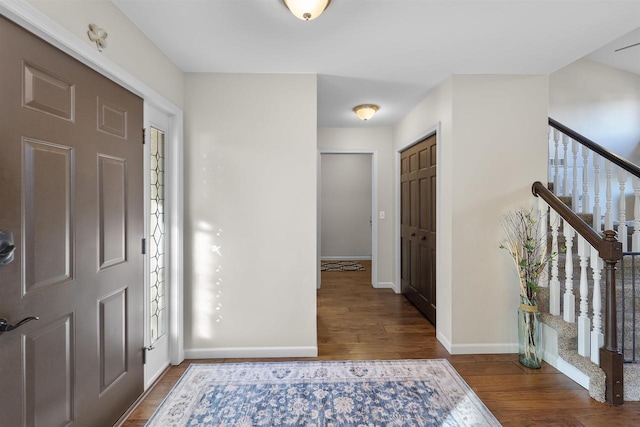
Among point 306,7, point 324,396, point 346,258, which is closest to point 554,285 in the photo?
point 324,396

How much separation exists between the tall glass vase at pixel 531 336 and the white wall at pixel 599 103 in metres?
3.03

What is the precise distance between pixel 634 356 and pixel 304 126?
2872 mm

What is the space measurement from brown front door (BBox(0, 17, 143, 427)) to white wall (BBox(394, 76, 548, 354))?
2530mm

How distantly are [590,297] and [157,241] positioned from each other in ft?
11.7

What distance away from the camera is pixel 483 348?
9.26 feet

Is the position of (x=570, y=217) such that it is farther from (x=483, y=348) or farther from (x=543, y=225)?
(x=483, y=348)

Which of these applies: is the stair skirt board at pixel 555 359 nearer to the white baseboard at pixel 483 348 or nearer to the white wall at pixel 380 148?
the white baseboard at pixel 483 348

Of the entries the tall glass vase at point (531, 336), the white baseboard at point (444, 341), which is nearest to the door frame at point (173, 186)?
the white baseboard at point (444, 341)

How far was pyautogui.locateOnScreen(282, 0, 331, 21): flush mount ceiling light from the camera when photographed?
170 cm

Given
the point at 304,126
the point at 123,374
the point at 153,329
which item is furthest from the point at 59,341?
the point at 304,126

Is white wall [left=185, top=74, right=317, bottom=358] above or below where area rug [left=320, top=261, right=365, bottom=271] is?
above

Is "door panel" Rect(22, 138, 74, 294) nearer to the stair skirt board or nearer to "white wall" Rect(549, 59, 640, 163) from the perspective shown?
the stair skirt board

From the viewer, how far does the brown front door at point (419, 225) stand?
3.44m

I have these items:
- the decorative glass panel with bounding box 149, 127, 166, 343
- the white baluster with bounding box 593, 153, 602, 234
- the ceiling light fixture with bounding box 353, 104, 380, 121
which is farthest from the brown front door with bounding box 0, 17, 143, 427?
the white baluster with bounding box 593, 153, 602, 234
